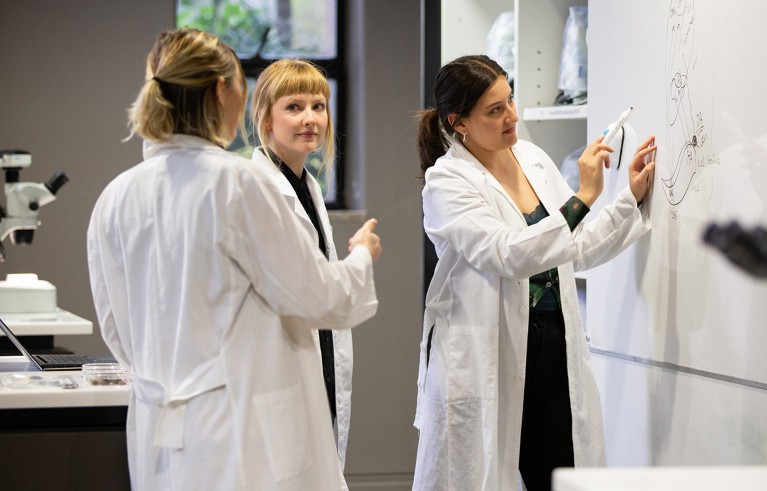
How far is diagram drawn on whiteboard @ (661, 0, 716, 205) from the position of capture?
2.00 m

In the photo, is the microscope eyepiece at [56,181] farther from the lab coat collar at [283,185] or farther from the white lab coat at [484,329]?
the white lab coat at [484,329]

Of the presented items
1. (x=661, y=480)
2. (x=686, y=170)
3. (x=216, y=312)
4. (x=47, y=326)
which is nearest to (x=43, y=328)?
(x=47, y=326)

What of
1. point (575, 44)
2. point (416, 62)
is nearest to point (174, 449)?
point (575, 44)

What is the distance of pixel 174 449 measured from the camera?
5.18 feet

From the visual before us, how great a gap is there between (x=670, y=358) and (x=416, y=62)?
2.41 meters

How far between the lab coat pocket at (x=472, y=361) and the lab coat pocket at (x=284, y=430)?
0.78m

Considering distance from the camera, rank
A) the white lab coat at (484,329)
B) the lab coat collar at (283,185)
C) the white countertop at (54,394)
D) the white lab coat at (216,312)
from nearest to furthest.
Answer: the white lab coat at (216,312)
the white countertop at (54,394)
the white lab coat at (484,329)
the lab coat collar at (283,185)

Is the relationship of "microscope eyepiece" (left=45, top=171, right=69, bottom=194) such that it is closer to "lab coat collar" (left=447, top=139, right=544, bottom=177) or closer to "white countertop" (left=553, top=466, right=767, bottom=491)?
"lab coat collar" (left=447, top=139, right=544, bottom=177)

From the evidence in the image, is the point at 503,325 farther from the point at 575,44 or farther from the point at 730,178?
the point at 575,44

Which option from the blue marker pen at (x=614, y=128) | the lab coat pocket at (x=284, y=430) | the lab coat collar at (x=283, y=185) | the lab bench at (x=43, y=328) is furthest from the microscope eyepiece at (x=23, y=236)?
the blue marker pen at (x=614, y=128)

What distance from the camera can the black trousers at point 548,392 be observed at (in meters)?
2.34

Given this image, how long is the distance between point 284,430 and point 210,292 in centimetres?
25

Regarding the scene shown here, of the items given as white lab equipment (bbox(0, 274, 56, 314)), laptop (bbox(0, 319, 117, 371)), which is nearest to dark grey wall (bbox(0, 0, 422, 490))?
white lab equipment (bbox(0, 274, 56, 314))

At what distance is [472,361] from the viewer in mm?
2365
